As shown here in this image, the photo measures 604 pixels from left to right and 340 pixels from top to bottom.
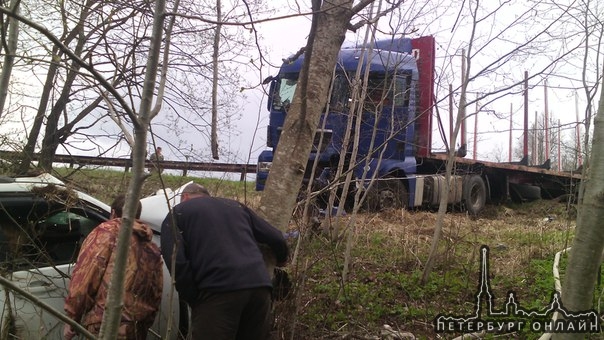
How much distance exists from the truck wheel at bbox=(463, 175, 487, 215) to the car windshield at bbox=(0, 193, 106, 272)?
9470 mm

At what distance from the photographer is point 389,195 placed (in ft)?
31.5

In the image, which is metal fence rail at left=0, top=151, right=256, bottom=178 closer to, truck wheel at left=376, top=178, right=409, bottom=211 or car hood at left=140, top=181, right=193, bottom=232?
car hood at left=140, top=181, right=193, bottom=232

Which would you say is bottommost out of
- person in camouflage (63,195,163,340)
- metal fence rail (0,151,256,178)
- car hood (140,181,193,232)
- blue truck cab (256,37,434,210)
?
person in camouflage (63,195,163,340)

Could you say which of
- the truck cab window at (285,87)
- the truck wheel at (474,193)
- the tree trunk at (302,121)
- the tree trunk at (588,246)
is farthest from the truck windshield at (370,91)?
the truck wheel at (474,193)

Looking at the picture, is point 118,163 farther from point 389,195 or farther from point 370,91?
point 389,195

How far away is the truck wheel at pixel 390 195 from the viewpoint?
912cm

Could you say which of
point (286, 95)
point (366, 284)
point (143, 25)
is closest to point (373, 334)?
Result: point (366, 284)

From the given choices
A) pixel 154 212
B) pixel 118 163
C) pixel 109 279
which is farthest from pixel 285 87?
pixel 109 279

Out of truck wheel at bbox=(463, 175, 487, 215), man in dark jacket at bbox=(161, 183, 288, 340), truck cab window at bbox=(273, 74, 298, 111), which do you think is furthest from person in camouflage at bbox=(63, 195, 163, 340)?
truck wheel at bbox=(463, 175, 487, 215)

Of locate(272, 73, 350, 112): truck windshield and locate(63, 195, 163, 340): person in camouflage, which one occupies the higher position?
locate(272, 73, 350, 112): truck windshield

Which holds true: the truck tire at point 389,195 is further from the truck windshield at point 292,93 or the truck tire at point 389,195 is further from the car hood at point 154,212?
the car hood at point 154,212

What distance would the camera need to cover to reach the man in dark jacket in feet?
9.81

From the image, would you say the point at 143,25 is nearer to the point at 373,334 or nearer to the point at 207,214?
the point at 207,214

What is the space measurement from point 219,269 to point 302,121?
1.25 metres
